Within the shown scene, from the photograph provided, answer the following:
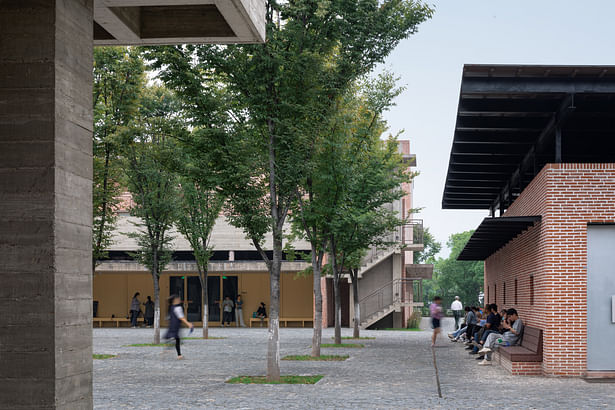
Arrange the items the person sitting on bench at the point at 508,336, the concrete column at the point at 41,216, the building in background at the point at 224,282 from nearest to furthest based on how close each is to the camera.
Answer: the concrete column at the point at 41,216 < the person sitting on bench at the point at 508,336 < the building in background at the point at 224,282

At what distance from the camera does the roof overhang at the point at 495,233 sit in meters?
18.9

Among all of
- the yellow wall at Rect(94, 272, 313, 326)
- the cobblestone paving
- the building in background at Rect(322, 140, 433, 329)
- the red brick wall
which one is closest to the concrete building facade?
the cobblestone paving

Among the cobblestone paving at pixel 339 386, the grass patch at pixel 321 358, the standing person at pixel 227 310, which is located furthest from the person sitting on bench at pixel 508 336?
the standing person at pixel 227 310

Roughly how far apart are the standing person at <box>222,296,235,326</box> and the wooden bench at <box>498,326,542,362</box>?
28.8m

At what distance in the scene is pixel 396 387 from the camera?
643 inches

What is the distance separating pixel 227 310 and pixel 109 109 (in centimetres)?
2470

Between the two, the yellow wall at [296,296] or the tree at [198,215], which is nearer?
the tree at [198,215]

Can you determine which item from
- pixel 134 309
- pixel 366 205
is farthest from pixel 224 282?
pixel 366 205

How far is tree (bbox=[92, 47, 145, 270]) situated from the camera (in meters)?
23.8

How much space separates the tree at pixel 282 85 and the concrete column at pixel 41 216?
10.2 m

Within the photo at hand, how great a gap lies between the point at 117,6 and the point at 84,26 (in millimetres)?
1266

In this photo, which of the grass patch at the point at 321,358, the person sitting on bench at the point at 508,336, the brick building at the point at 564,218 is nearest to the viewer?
the brick building at the point at 564,218

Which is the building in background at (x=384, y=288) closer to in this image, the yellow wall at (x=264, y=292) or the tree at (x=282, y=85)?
the yellow wall at (x=264, y=292)

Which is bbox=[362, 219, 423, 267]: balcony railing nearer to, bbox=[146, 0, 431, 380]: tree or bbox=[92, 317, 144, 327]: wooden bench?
bbox=[92, 317, 144, 327]: wooden bench
